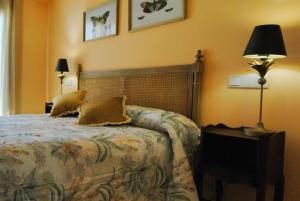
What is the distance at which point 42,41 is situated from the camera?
4.72 metres

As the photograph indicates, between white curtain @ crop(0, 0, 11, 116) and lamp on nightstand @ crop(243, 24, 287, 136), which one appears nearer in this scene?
lamp on nightstand @ crop(243, 24, 287, 136)

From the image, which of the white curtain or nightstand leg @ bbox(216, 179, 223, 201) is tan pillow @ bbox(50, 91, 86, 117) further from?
the white curtain

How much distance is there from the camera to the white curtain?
4309mm

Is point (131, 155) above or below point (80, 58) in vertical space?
below

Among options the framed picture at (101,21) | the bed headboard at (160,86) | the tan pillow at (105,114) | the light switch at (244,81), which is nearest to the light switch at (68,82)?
the framed picture at (101,21)

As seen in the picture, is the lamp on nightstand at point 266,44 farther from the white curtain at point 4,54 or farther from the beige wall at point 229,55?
the white curtain at point 4,54

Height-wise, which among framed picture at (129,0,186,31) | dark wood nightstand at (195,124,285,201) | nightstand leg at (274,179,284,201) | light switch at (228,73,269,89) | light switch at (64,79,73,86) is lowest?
nightstand leg at (274,179,284,201)

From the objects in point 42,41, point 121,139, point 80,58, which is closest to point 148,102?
point 121,139

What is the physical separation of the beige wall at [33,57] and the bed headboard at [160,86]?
1.68 meters

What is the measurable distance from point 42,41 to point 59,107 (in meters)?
2.21

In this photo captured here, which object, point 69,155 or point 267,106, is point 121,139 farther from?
point 267,106

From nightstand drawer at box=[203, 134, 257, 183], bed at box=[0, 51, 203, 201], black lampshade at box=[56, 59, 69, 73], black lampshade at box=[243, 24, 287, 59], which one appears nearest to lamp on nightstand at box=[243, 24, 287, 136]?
black lampshade at box=[243, 24, 287, 59]

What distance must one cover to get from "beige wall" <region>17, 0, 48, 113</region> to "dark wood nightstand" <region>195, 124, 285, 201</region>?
11.4 feet

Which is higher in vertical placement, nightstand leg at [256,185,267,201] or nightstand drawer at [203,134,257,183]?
nightstand drawer at [203,134,257,183]
